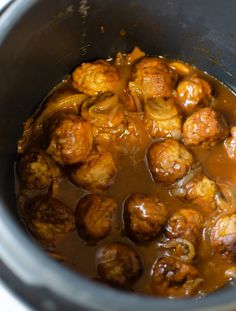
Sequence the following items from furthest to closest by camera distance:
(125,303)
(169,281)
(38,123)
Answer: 1. (38,123)
2. (169,281)
3. (125,303)

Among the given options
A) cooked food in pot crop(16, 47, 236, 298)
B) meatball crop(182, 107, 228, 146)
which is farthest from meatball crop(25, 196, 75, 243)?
meatball crop(182, 107, 228, 146)

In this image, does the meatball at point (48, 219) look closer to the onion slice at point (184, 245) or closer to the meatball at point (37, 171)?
the meatball at point (37, 171)

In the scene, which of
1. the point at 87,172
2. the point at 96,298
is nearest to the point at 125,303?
the point at 96,298

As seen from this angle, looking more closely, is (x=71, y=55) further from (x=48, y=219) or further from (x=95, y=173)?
(x=48, y=219)

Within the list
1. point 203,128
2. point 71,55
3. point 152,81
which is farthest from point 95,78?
point 203,128

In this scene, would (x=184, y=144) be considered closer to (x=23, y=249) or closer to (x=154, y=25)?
(x=154, y=25)

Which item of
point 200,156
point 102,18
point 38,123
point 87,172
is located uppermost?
point 102,18
